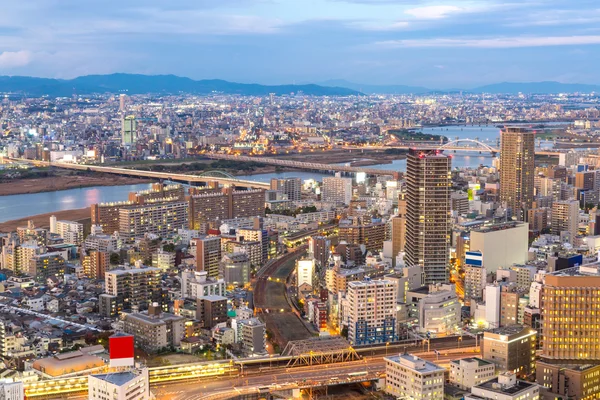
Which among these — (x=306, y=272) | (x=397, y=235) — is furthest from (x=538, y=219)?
(x=306, y=272)

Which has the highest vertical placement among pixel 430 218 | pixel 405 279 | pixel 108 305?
pixel 430 218

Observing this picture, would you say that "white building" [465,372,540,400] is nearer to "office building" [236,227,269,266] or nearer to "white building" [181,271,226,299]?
"white building" [181,271,226,299]

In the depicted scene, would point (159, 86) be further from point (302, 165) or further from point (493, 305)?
point (493, 305)

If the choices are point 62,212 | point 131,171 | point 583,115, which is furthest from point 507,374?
point 583,115

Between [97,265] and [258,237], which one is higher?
[258,237]

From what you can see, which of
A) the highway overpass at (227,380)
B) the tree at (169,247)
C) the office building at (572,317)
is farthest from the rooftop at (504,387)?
the tree at (169,247)

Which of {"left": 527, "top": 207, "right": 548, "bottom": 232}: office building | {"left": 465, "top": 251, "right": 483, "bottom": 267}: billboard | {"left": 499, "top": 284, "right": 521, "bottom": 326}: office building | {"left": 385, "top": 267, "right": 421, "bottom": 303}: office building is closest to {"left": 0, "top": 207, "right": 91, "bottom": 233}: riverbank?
{"left": 385, "top": 267, "right": 421, "bottom": 303}: office building
